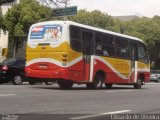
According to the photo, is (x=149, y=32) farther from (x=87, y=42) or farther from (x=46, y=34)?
(x=46, y=34)

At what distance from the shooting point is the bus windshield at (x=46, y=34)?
22734 mm

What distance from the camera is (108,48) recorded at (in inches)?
1001

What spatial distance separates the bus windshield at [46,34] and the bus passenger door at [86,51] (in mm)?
1368

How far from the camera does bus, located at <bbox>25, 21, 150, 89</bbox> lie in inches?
885

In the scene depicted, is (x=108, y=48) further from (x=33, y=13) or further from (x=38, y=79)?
(x=33, y=13)

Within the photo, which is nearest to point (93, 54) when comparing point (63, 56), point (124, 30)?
point (63, 56)

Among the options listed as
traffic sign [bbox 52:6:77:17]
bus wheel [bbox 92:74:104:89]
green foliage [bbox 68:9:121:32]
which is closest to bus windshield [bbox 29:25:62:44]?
bus wheel [bbox 92:74:104:89]

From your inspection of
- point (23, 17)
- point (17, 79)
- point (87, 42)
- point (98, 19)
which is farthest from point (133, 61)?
point (98, 19)

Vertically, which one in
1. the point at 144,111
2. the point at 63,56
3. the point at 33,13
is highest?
the point at 33,13

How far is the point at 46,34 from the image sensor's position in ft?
75.8

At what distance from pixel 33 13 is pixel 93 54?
2778 cm

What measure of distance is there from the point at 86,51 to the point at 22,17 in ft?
95.3

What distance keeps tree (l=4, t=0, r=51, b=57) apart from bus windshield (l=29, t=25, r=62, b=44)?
25.7m

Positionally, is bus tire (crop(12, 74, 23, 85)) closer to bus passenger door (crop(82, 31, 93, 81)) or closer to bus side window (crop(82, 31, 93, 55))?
bus passenger door (crop(82, 31, 93, 81))
